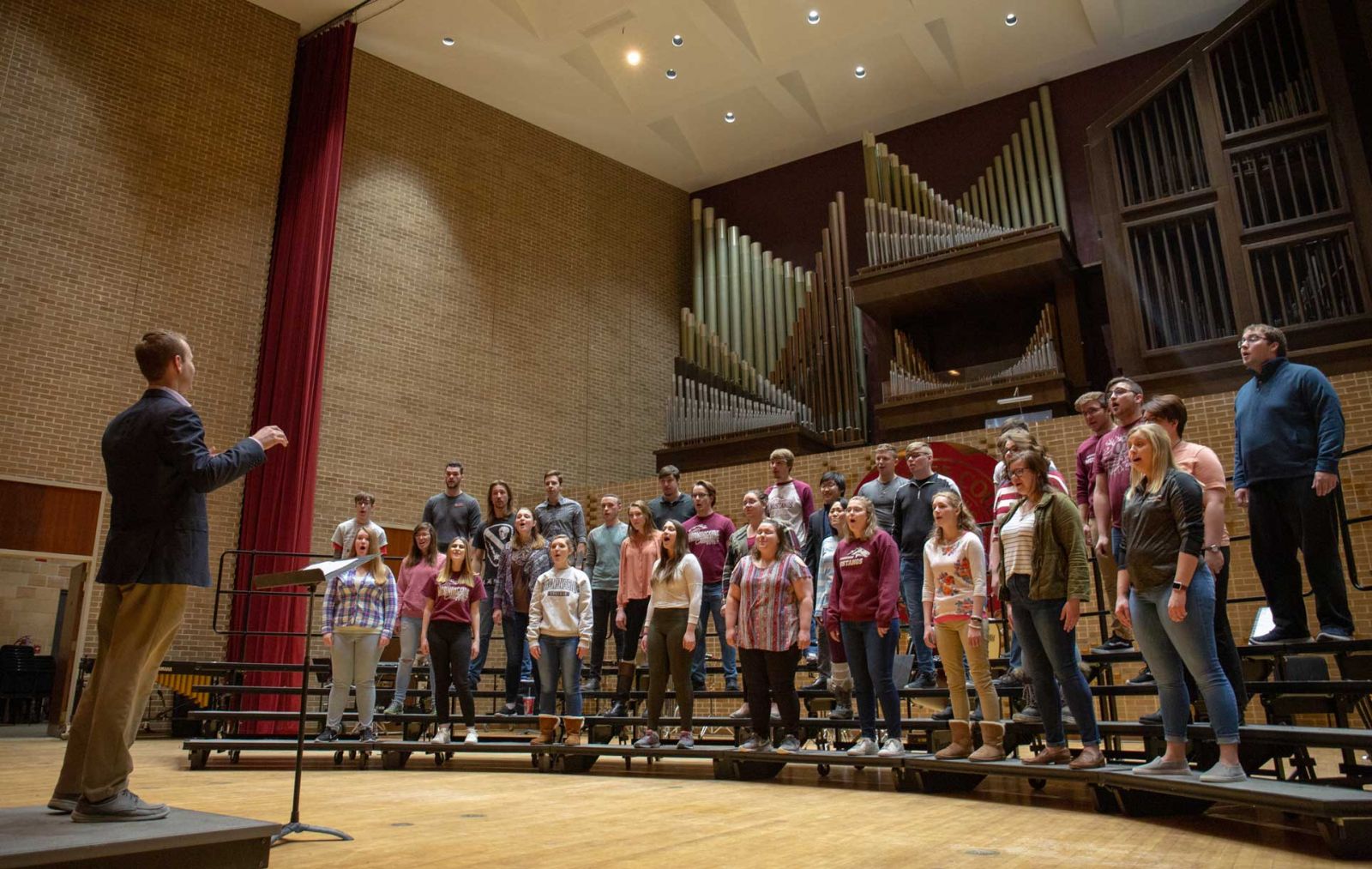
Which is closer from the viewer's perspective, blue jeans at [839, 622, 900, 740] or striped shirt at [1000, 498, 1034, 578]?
striped shirt at [1000, 498, 1034, 578]

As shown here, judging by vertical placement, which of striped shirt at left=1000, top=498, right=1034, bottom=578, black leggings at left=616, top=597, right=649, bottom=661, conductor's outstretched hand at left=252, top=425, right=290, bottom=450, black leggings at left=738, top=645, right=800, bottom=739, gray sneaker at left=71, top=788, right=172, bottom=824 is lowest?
gray sneaker at left=71, top=788, right=172, bottom=824

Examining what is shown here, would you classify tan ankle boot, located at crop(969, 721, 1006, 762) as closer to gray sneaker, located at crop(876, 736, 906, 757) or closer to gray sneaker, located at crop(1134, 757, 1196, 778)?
gray sneaker, located at crop(876, 736, 906, 757)

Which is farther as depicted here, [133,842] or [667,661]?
[667,661]

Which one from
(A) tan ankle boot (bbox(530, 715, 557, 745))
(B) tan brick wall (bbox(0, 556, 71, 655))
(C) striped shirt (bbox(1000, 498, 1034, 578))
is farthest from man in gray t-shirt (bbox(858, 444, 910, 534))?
(B) tan brick wall (bbox(0, 556, 71, 655))

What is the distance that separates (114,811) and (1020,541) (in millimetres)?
3523

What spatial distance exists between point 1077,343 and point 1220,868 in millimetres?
8381

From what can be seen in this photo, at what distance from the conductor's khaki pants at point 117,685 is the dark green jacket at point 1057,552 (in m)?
3.28

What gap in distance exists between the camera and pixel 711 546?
6484 mm

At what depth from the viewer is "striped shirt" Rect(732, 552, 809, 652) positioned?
5.21 metres

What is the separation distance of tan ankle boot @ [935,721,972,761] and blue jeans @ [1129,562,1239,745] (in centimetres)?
110

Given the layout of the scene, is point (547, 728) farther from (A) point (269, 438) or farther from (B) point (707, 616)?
(A) point (269, 438)

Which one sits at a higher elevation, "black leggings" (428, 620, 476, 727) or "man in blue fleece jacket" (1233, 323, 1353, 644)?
"man in blue fleece jacket" (1233, 323, 1353, 644)

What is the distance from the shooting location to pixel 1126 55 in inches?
456

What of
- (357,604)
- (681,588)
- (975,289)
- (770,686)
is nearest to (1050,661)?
(770,686)
